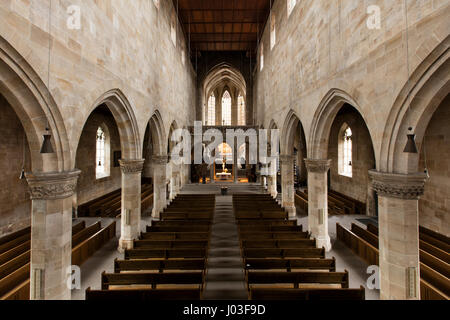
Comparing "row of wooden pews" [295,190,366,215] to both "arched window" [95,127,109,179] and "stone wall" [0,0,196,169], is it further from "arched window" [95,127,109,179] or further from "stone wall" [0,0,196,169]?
"arched window" [95,127,109,179]

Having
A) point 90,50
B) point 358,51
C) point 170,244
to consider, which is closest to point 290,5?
point 358,51

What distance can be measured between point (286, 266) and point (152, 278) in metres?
3.34

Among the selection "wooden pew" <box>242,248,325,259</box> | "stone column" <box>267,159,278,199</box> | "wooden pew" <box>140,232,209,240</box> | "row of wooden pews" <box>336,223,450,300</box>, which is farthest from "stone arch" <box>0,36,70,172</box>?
"stone column" <box>267,159,278,199</box>

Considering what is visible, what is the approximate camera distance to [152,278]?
5.75 metres

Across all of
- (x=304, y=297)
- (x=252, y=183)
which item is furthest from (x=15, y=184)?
(x=252, y=183)

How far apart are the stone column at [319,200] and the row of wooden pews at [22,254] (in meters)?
8.08

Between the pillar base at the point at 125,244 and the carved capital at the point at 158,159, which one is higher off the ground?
the carved capital at the point at 158,159

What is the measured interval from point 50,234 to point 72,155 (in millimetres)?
1697

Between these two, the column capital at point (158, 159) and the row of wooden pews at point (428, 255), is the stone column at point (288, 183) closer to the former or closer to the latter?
the row of wooden pews at point (428, 255)

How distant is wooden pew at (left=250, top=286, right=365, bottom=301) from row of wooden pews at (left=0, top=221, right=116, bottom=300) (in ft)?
16.7

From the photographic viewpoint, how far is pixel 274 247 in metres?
7.51

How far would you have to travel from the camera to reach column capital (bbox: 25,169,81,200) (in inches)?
191

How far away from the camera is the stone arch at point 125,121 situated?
7828 mm

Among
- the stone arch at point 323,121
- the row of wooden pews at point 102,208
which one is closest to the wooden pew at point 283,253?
the stone arch at point 323,121
